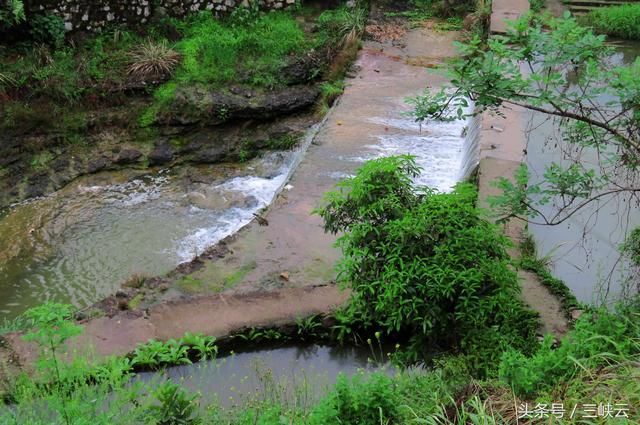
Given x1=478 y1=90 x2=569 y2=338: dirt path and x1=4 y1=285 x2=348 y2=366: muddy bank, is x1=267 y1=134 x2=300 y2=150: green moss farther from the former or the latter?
x1=4 y1=285 x2=348 y2=366: muddy bank

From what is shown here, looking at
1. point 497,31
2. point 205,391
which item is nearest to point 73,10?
point 497,31

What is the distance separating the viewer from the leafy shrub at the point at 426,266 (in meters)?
4.57

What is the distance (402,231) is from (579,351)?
54.8 inches

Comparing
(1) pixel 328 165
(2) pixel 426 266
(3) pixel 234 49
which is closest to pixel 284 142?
(1) pixel 328 165

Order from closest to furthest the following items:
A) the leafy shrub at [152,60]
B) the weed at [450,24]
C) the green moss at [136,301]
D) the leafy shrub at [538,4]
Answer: the green moss at [136,301] → the leafy shrub at [152,60] → the weed at [450,24] → the leafy shrub at [538,4]

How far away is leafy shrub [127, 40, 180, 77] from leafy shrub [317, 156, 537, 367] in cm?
525

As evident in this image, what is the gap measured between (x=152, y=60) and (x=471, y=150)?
4.66 m

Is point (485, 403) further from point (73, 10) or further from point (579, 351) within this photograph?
point (73, 10)

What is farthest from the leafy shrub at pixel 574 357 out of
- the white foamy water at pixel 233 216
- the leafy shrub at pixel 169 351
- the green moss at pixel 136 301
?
the white foamy water at pixel 233 216

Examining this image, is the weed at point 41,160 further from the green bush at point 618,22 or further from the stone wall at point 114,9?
the green bush at point 618,22

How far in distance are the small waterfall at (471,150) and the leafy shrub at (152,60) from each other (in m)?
4.25

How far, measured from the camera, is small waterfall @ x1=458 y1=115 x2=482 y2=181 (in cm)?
714

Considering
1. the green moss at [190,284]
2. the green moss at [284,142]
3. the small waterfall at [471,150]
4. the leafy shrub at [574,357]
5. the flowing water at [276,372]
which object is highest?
the small waterfall at [471,150]

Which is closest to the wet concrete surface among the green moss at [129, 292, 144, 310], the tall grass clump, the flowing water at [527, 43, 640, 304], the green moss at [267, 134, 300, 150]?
the green moss at [129, 292, 144, 310]
